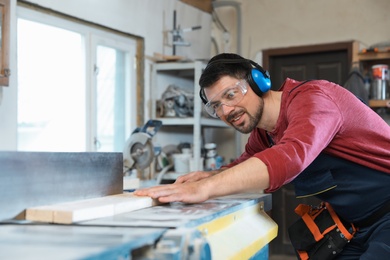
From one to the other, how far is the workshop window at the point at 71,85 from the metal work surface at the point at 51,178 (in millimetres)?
1523

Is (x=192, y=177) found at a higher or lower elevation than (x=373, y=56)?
lower

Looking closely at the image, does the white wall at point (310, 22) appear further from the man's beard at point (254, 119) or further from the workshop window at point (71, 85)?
the man's beard at point (254, 119)

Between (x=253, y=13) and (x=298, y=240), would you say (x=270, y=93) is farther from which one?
(x=253, y=13)

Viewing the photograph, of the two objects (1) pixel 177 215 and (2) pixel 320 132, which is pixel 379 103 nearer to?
(2) pixel 320 132

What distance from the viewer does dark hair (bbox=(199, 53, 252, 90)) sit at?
1783mm

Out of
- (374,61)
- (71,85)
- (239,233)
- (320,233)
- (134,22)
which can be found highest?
(134,22)

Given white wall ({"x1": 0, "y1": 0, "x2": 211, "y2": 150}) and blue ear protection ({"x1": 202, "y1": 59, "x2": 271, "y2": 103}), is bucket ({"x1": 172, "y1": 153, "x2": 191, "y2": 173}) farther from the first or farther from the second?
blue ear protection ({"x1": 202, "y1": 59, "x2": 271, "y2": 103})

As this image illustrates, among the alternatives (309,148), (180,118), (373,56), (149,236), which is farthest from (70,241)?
(373,56)

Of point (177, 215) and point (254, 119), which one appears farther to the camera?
point (254, 119)

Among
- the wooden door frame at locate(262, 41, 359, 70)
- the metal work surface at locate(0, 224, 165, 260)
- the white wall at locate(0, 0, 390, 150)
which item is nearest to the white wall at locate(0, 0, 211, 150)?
the white wall at locate(0, 0, 390, 150)

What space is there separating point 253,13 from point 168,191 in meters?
3.58

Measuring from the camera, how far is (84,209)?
1188 millimetres

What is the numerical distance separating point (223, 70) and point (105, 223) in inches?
32.8

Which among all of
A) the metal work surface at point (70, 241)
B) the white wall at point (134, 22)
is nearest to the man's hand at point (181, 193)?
the metal work surface at point (70, 241)
